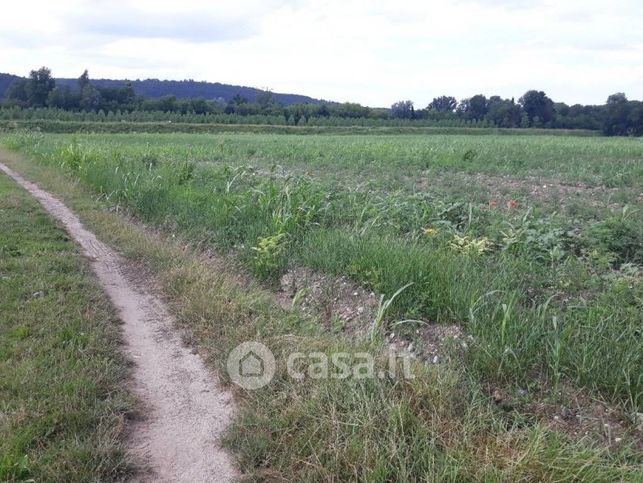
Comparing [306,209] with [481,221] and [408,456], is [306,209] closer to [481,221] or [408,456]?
[481,221]

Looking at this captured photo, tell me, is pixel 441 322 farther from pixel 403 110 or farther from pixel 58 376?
pixel 403 110

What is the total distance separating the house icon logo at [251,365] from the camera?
152 inches

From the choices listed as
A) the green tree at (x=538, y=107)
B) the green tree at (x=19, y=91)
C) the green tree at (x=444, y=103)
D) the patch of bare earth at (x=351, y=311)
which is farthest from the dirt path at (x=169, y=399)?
the green tree at (x=444, y=103)

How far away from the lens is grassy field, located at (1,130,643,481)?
2.93 m

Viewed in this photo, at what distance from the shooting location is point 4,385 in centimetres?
362

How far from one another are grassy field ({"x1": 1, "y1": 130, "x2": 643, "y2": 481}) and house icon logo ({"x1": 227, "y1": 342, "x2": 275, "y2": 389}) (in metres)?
0.12

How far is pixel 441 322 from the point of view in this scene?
4.46 metres

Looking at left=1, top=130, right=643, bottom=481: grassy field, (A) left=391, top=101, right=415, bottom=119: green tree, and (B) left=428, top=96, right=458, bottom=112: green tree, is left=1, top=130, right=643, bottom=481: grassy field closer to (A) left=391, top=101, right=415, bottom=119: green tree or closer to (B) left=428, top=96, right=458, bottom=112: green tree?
(A) left=391, top=101, right=415, bottom=119: green tree

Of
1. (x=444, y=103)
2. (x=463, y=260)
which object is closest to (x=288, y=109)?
(x=444, y=103)

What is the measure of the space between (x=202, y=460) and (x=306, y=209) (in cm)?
460

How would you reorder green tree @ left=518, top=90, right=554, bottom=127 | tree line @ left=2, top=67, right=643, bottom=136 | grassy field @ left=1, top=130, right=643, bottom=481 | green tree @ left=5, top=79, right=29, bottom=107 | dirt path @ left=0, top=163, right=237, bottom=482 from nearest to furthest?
1. grassy field @ left=1, top=130, right=643, bottom=481
2. dirt path @ left=0, top=163, right=237, bottom=482
3. tree line @ left=2, top=67, right=643, bottom=136
4. green tree @ left=518, top=90, right=554, bottom=127
5. green tree @ left=5, top=79, right=29, bottom=107

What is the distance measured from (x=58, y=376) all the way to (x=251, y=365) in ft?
4.16

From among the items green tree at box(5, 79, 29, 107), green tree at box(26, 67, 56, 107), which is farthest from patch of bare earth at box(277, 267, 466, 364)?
green tree at box(5, 79, 29, 107)

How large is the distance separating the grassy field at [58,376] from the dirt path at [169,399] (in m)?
0.15
